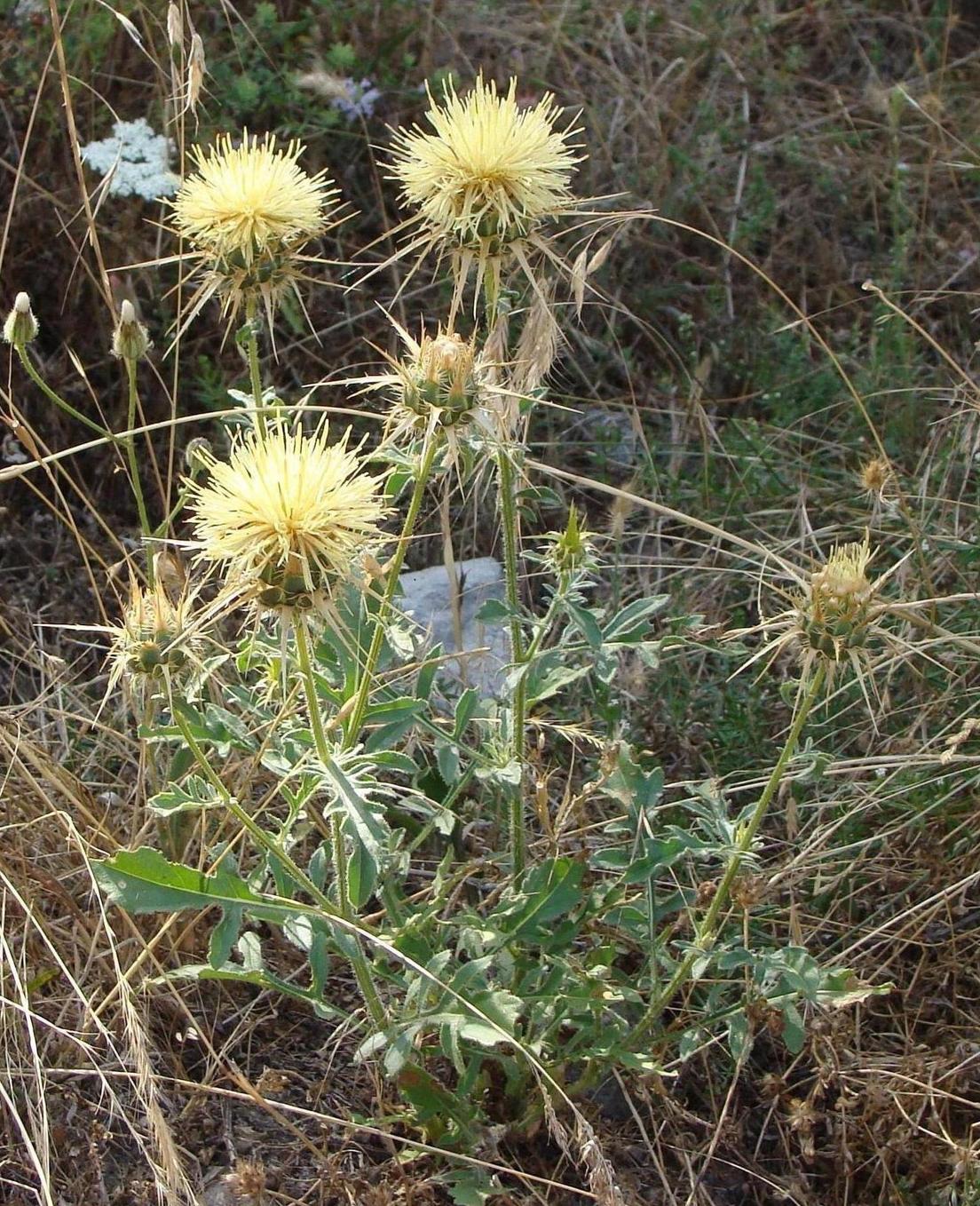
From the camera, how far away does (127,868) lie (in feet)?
6.70

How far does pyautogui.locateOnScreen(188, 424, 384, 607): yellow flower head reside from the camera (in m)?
1.74

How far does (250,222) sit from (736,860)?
1.24 meters

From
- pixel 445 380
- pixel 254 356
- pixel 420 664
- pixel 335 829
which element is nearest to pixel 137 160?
pixel 254 356

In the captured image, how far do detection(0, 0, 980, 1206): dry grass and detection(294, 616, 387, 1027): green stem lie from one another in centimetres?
21

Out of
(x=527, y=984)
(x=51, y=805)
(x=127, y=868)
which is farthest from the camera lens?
(x=51, y=805)

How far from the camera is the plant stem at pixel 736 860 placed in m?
1.98

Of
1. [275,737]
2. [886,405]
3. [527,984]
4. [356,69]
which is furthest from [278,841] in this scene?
[356,69]

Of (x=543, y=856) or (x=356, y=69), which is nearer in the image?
(x=543, y=856)

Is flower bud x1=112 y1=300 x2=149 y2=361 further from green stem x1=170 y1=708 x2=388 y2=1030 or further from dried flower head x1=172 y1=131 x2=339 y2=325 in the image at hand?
green stem x1=170 y1=708 x2=388 y2=1030

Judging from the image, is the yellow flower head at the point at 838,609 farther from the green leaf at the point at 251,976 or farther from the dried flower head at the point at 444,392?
the green leaf at the point at 251,976

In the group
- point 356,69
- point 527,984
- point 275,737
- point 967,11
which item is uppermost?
point 967,11

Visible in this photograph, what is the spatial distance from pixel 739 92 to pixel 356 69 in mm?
1411

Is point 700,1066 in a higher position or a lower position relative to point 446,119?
lower

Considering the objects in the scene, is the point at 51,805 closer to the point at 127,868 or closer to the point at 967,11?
the point at 127,868
